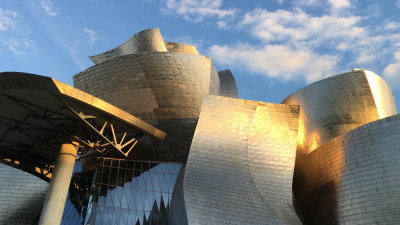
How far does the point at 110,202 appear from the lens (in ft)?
53.6

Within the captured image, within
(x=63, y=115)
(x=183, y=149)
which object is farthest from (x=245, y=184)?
(x=63, y=115)

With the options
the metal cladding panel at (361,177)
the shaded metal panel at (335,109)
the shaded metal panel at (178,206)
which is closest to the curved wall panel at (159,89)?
the shaded metal panel at (178,206)

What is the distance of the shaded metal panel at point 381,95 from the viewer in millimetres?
20538

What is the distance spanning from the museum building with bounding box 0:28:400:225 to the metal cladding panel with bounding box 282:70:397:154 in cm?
6

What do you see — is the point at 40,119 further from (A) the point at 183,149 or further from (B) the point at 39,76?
(A) the point at 183,149

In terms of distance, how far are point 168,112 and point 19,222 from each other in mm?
11036

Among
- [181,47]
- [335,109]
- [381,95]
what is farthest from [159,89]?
[381,95]

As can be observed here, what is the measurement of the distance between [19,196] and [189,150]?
12.1m

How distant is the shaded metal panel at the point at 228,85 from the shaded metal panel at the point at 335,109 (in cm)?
546

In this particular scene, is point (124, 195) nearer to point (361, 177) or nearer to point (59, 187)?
point (59, 187)

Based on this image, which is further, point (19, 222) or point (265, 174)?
point (19, 222)

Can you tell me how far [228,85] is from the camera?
85.0 ft

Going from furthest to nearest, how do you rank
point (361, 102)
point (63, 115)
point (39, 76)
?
point (361, 102) → point (63, 115) → point (39, 76)

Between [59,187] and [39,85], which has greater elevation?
[39,85]
